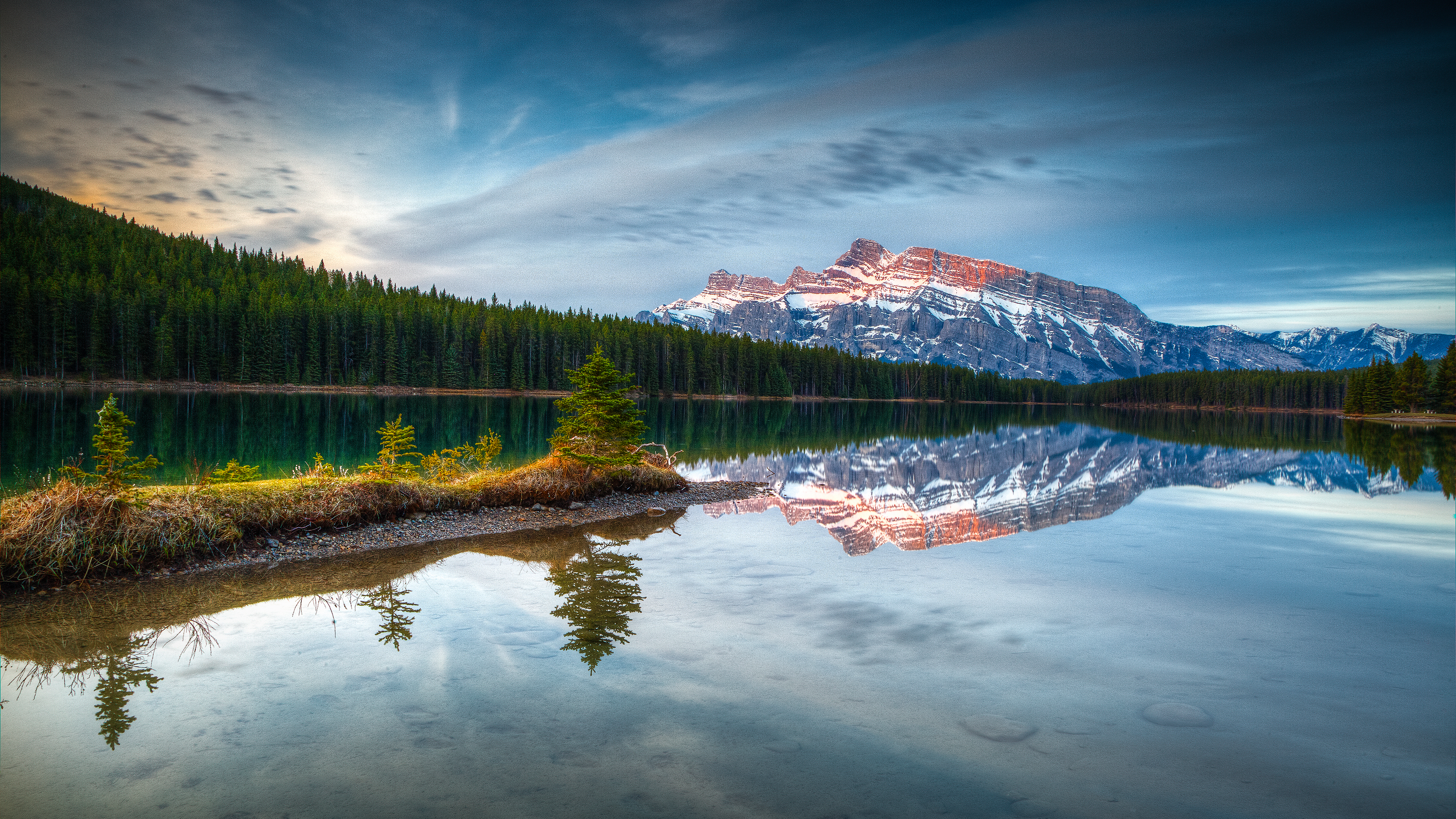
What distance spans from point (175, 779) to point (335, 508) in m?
9.90

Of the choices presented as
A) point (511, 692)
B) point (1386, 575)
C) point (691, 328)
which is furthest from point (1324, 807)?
point (691, 328)

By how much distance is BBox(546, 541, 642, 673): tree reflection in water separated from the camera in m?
10.1

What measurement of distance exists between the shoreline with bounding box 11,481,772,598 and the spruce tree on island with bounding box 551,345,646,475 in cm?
146

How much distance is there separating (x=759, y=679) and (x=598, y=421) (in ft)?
44.0

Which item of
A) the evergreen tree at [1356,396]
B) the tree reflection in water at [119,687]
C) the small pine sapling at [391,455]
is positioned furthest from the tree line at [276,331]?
the evergreen tree at [1356,396]

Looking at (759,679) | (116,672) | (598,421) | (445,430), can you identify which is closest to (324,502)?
(116,672)

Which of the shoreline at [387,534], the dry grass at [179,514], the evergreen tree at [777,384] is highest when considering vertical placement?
the evergreen tree at [777,384]

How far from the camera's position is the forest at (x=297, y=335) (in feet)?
349

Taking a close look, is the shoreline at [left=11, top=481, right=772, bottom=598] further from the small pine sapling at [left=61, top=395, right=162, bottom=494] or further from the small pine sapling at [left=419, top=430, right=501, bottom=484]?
the small pine sapling at [left=419, top=430, right=501, bottom=484]

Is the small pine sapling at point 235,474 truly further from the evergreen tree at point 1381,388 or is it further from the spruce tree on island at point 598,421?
the evergreen tree at point 1381,388

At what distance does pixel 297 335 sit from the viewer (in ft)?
400

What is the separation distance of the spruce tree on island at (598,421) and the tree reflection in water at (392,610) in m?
8.98

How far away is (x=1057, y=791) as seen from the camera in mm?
6492

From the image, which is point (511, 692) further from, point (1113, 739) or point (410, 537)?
point (410, 537)
